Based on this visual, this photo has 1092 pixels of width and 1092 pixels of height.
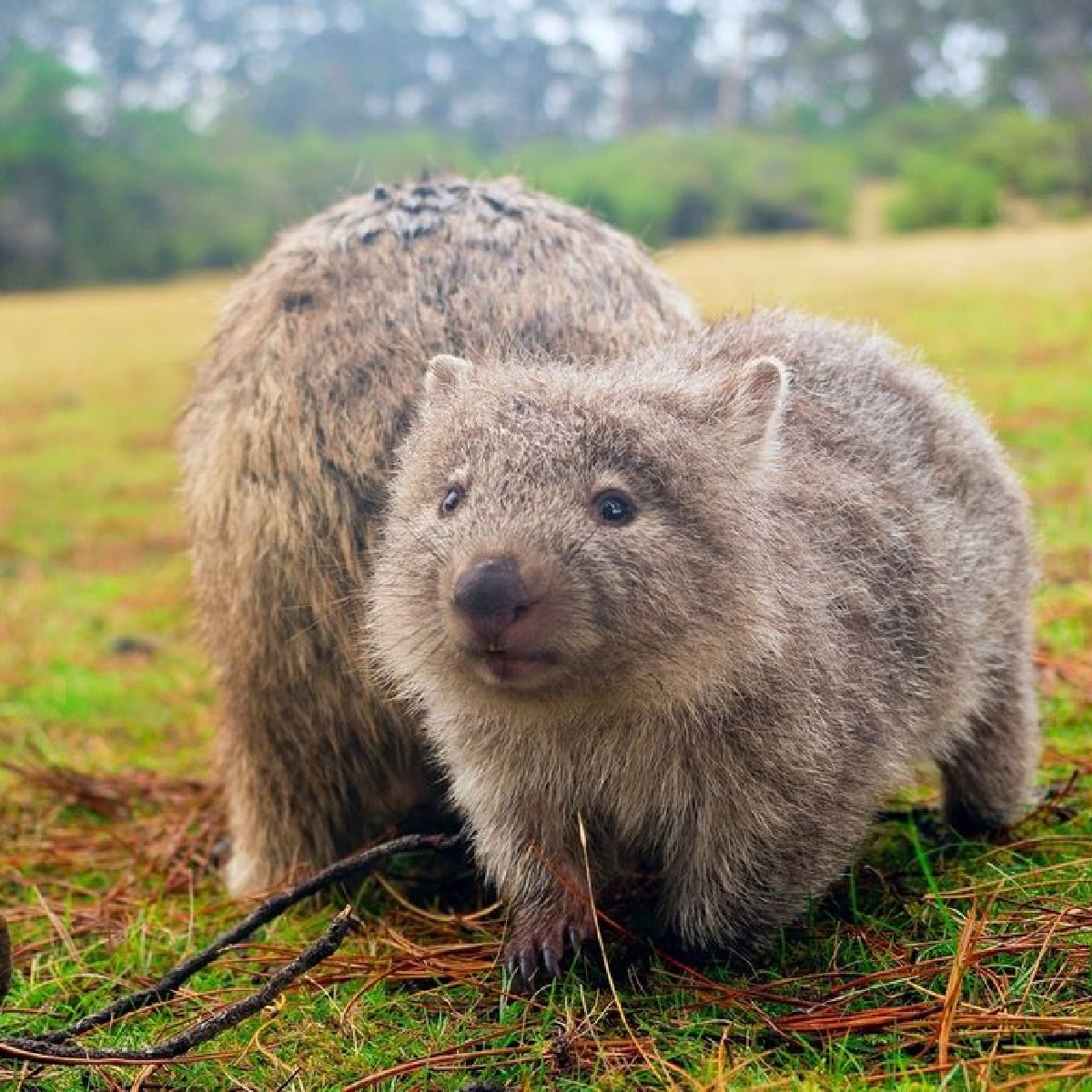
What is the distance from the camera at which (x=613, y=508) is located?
3.21 metres

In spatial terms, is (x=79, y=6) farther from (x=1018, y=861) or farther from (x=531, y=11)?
(x=1018, y=861)

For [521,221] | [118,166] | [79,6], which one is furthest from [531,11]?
[521,221]

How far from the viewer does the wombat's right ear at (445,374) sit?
3.68 m

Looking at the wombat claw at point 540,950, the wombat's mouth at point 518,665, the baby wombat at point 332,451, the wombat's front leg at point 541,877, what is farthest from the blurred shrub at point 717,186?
the wombat's mouth at point 518,665

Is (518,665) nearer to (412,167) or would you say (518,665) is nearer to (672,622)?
(672,622)

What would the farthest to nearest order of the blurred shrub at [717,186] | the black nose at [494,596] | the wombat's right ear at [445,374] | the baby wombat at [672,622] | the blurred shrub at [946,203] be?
the blurred shrub at [717,186], the blurred shrub at [946,203], the wombat's right ear at [445,374], the baby wombat at [672,622], the black nose at [494,596]

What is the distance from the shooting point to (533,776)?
356 cm

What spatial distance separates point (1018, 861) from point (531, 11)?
71.2m

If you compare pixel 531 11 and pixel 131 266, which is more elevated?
pixel 531 11

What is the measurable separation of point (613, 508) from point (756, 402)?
514 mm

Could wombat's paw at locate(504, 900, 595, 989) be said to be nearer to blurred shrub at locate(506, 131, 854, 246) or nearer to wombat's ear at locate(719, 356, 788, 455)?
wombat's ear at locate(719, 356, 788, 455)

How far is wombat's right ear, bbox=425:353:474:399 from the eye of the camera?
3.68m

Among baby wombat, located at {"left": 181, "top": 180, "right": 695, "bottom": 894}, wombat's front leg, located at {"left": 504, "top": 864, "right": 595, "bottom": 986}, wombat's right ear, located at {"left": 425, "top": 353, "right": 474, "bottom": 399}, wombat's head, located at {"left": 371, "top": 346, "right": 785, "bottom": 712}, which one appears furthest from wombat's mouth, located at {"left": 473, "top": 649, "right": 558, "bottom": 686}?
baby wombat, located at {"left": 181, "top": 180, "right": 695, "bottom": 894}

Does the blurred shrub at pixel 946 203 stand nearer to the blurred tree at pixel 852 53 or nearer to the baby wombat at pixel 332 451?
the blurred tree at pixel 852 53
